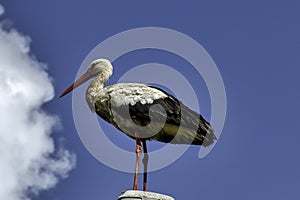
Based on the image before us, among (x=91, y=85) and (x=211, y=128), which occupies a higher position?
(x=91, y=85)

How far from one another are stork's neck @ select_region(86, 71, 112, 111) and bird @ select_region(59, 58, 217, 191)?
3 cm

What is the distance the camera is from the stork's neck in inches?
458

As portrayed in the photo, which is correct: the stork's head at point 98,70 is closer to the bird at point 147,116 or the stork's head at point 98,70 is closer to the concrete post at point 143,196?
the bird at point 147,116

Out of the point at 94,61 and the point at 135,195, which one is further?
the point at 94,61

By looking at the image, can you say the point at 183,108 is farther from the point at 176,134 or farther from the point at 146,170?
the point at 146,170

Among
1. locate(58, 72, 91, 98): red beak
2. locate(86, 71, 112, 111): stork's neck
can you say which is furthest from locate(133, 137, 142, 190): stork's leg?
locate(58, 72, 91, 98): red beak

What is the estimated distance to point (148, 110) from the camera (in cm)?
1101

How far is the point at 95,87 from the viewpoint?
11.8 m

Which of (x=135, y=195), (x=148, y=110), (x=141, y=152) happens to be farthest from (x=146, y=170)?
(x=135, y=195)

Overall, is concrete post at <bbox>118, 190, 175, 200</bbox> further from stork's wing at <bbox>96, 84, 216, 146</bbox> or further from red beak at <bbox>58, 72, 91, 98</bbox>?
red beak at <bbox>58, 72, 91, 98</bbox>

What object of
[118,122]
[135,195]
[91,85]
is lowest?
[135,195]

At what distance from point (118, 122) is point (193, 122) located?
136 centimetres

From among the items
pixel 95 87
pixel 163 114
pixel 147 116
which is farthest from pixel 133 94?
pixel 95 87

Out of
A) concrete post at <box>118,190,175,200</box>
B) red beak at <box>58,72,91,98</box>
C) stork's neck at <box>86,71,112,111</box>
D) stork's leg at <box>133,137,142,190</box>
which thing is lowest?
concrete post at <box>118,190,175,200</box>
